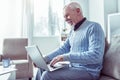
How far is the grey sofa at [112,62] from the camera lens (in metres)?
1.57

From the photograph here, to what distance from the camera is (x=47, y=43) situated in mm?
4660

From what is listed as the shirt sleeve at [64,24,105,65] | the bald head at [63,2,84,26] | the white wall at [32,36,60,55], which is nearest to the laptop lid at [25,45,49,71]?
the shirt sleeve at [64,24,105,65]

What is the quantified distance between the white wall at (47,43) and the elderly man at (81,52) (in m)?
2.78

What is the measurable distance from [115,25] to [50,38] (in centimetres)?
184

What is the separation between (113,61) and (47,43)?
3.13 metres

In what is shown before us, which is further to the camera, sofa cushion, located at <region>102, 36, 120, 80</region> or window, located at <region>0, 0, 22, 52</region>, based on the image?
window, located at <region>0, 0, 22, 52</region>

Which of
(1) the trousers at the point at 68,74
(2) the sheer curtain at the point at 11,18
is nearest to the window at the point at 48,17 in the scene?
(2) the sheer curtain at the point at 11,18

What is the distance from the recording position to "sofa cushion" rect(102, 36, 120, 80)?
1567 mm

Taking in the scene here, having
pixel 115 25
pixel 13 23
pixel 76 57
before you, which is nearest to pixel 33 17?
pixel 13 23

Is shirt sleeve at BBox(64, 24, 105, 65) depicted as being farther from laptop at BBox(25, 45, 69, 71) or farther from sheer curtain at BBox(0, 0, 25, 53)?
sheer curtain at BBox(0, 0, 25, 53)

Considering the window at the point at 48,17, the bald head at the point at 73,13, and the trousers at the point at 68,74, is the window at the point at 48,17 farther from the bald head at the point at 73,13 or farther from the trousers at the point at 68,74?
the trousers at the point at 68,74

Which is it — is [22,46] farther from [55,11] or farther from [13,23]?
[55,11]

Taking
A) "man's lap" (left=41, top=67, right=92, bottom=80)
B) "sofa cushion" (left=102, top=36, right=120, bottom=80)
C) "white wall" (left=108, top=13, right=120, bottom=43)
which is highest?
"white wall" (left=108, top=13, right=120, bottom=43)

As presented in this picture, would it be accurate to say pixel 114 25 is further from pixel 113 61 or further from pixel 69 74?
pixel 69 74
